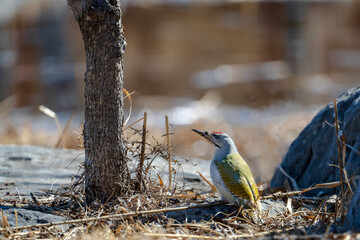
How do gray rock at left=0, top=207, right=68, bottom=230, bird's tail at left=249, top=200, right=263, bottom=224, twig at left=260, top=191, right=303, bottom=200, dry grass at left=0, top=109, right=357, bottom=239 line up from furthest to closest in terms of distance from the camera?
twig at left=260, top=191, right=303, bottom=200, bird's tail at left=249, top=200, right=263, bottom=224, gray rock at left=0, top=207, right=68, bottom=230, dry grass at left=0, top=109, right=357, bottom=239

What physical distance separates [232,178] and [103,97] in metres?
0.92

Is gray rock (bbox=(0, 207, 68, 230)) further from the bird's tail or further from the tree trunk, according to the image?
the bird's tail

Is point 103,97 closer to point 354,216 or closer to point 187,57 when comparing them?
point 354,216

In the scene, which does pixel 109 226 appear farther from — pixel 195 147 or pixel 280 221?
pixel 195 147

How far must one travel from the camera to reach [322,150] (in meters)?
3.92

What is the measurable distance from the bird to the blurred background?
710 centimetres

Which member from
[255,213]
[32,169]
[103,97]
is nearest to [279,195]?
[255,213]

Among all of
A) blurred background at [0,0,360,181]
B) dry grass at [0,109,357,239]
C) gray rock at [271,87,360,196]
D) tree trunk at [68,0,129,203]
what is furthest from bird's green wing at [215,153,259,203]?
blurred background at [0,0,360,181]

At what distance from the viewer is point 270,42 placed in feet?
39.9

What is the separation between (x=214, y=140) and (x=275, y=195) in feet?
1.83

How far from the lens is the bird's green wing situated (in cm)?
296

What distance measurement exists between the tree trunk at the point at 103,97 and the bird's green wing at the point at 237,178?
0.62 meters

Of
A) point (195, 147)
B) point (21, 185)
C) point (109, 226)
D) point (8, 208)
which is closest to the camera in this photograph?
point (109, 226)

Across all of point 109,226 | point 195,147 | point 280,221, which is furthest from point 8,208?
point 195,147
